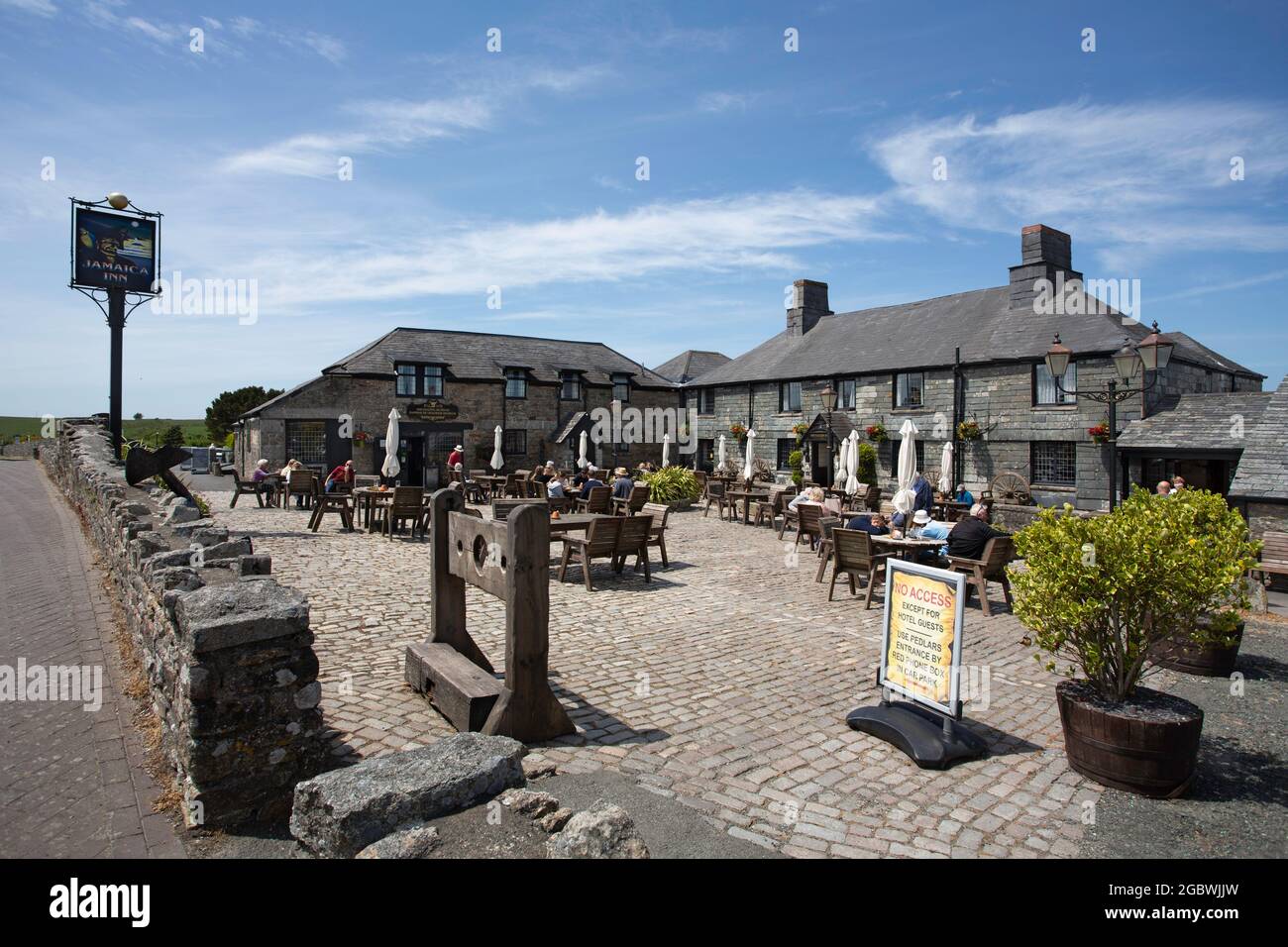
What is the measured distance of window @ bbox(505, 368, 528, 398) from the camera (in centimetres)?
3209

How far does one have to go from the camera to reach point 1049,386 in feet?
73.3

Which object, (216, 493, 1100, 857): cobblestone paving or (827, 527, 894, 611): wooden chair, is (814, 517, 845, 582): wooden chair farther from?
(827, 527, 894, 611): wooden chair

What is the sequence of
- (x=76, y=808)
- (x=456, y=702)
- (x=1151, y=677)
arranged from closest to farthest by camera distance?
(x=76, y=808) < (x=456, y=702) < (x=1151, y=677)

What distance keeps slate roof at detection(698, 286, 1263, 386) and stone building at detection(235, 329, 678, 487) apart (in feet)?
19.6

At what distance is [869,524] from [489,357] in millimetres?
25199

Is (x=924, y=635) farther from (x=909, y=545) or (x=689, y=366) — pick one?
(x=689, y=366)

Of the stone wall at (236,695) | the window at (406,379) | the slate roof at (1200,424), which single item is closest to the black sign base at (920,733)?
the stone wall at (236,695)

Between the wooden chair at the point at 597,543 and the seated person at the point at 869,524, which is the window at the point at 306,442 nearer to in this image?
the wooden chair at the point at 597,543

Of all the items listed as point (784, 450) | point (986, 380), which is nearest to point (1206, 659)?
point (986, 380)

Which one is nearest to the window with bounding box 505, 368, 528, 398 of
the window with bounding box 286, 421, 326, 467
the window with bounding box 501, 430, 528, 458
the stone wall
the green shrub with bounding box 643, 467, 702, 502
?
the window with bounding box 501, 430, 528, 458
